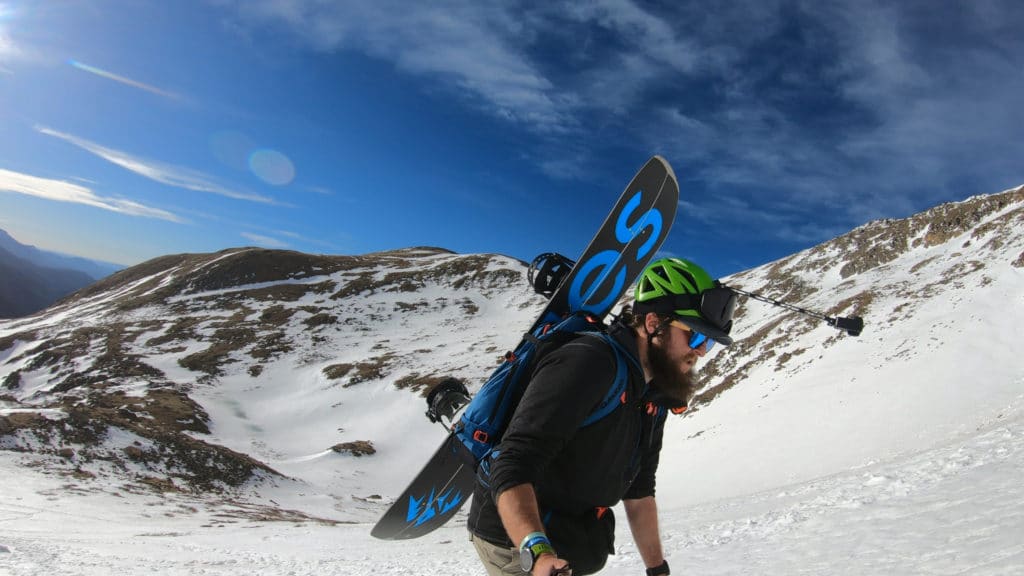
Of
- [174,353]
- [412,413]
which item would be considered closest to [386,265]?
[174,353]

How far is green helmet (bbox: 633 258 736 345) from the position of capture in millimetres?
3162

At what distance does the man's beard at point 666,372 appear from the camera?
3.07m

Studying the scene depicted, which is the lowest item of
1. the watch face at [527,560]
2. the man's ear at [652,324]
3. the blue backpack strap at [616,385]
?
the watch face at [527,560]

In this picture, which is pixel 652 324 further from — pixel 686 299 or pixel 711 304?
pixel 711 304

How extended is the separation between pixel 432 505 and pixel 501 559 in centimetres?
220

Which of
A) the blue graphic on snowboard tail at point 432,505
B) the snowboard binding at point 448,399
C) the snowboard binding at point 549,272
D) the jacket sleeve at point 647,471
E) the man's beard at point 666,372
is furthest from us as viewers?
the blue graphic on snowboard tail at point 432,505

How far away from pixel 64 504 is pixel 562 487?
27.6 metres

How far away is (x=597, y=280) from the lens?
4578 mm

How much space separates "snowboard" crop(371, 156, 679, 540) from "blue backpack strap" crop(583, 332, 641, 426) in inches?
58.2

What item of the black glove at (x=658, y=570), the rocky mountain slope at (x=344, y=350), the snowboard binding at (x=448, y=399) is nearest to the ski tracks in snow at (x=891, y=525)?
the black glove at (x=658, y=570)

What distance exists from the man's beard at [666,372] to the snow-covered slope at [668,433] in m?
4.34

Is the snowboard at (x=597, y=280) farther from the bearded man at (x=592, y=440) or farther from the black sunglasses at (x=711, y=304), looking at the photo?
the black sunglasses at (x=711, y=304)

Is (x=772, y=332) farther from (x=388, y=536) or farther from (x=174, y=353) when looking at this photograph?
(x=174, y=353)

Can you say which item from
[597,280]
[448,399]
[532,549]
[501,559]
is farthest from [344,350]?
[532,549]
